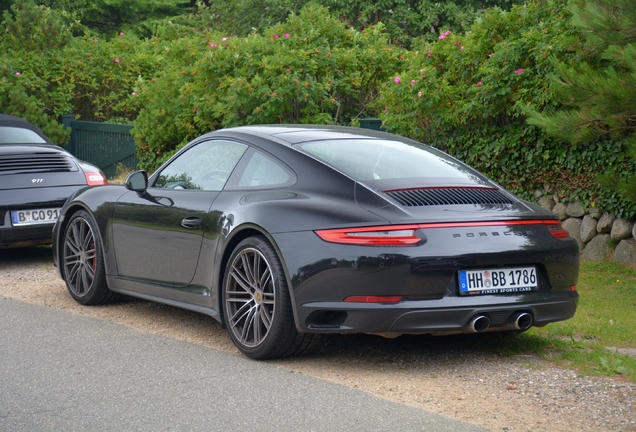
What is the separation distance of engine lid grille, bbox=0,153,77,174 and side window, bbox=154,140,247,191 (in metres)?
3.25

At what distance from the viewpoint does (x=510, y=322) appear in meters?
A: 5.30

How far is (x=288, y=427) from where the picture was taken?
14.2 feet

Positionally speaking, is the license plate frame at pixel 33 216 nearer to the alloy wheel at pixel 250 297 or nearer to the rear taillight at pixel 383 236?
the alloy wheel at pixel 250 297

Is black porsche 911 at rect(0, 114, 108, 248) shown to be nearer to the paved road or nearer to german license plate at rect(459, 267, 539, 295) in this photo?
the paved road

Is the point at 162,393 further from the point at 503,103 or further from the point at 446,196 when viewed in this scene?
the point at 503,103

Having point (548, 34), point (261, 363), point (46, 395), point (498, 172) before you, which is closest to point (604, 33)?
point (548, 34)

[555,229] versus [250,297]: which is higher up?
[555,229]

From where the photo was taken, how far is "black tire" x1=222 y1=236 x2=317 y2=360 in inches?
212

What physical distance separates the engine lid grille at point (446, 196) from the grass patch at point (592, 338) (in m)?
0.97

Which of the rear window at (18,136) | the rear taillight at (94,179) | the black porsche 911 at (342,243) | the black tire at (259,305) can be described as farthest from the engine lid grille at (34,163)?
the black tire at (259,305)

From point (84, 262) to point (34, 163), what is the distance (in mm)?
2699

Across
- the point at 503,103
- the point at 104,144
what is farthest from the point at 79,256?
the point at 104,144

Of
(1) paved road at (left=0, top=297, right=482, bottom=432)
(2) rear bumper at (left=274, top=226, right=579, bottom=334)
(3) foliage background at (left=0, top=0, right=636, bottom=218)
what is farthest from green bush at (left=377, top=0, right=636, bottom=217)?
(1) paved road at (left=0, top=297, right=482, bottom=432)

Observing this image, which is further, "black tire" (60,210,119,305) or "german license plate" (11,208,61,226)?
"german license plate" (11,208,61,226)
